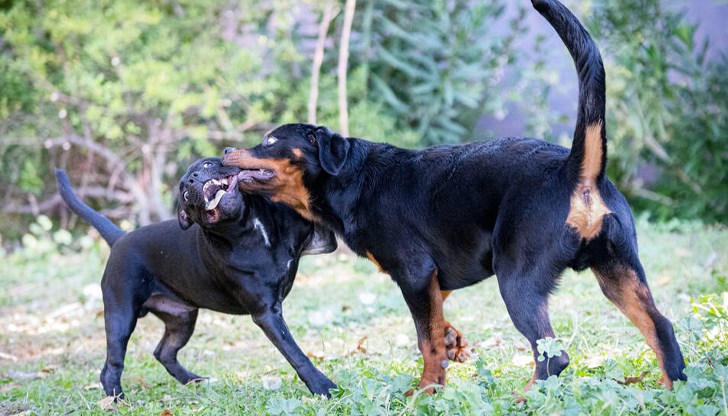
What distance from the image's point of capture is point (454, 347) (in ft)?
16.6

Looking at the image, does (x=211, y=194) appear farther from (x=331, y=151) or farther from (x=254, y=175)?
(x=331, y=151)

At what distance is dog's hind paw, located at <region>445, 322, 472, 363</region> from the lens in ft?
16.5

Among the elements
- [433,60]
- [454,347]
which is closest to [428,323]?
[454,347]

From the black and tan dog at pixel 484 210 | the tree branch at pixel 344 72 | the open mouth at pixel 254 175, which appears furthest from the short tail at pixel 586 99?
the tree branch at pixel 344 72

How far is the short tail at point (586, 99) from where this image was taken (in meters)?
3.80

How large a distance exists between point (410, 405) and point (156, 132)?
8.16m

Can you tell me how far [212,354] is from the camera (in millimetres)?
6508

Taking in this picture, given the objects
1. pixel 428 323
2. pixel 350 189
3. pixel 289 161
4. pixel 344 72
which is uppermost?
pixel 289 161

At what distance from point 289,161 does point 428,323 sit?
1334mm

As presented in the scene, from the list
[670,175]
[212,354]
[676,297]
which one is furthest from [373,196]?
[670,175]

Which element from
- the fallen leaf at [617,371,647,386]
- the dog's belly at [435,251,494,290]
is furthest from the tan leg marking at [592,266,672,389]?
the dog's belly at [435,251,494,290]

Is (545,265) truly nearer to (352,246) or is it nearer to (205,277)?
(352,246)

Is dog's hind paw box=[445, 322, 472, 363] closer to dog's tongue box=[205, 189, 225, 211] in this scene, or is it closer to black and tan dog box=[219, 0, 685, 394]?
black and tan dog box=[219, 0, 685, 394]

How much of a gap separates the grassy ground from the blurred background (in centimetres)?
148
